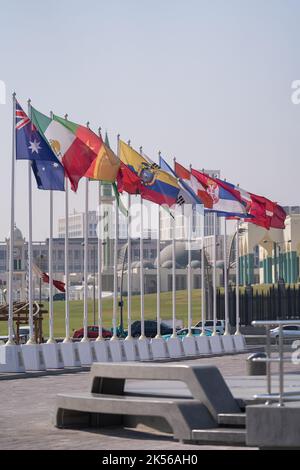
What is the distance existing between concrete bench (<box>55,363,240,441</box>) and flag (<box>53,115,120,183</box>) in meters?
17.1

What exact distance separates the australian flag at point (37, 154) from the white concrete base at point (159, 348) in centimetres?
1166

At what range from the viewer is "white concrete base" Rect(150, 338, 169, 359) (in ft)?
146

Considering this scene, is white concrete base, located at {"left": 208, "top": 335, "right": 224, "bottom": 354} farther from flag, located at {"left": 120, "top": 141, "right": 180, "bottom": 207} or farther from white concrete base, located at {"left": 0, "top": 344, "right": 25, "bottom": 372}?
white concrete base, located at {"left": 0, "top": 344, "right": 25, "bottom": 372}

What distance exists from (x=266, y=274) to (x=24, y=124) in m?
104

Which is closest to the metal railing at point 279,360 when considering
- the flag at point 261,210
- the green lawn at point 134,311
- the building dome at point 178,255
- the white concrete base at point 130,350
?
the white concrete base at point 130,350

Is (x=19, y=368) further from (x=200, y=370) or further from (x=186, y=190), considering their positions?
(x=200, y=370)

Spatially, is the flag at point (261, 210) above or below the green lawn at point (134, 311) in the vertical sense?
above

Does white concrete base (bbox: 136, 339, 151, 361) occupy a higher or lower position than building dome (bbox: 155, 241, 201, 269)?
lower

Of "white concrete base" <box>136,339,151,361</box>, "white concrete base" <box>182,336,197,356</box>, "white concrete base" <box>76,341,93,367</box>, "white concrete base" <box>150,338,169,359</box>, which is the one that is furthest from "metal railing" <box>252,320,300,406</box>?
"white concrete base" <box>182,336,197,356</box>

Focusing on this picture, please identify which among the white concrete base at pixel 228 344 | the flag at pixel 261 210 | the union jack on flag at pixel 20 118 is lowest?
the white concrete base at pixel 228 344

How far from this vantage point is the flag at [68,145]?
34656 millimetres

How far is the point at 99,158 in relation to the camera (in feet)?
120

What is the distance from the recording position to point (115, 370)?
18.9 metres

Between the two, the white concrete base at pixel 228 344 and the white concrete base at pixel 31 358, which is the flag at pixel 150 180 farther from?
the white concrete base at pixel 228 344
